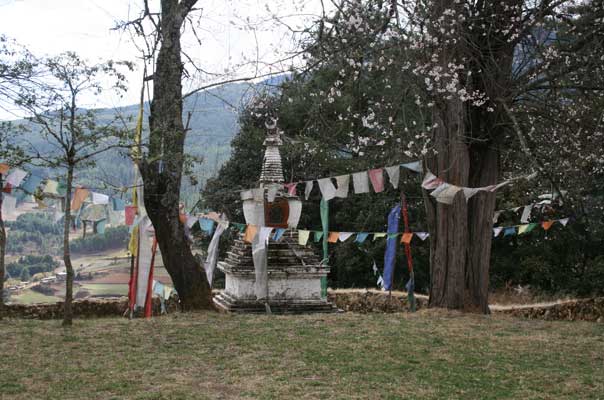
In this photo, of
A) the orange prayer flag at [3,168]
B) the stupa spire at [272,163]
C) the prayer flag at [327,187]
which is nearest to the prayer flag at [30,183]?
the orange prayer flag at [3,168]

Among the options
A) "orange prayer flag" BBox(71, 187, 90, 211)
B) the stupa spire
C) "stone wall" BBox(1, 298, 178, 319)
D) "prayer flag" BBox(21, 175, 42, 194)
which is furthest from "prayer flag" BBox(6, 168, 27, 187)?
the stupa spire

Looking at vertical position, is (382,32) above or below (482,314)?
above

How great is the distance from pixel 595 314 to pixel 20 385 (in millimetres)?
15085

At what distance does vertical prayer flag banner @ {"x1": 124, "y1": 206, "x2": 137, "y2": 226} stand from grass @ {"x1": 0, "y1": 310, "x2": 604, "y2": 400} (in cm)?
320

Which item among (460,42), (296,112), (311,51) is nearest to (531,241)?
(296,112)

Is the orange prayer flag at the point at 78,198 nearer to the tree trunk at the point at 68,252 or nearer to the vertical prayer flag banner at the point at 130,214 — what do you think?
the vertical prayer flag banner at the point at 130,214

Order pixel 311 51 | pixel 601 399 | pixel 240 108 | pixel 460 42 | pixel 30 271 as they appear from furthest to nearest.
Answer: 1. pixel 30 271
2. pixel 240 108
3. pixel 460 42
4. pixel 311 51
5. pixel 601 399

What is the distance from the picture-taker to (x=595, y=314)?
1788 centimetres

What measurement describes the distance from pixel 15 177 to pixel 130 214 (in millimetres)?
2815

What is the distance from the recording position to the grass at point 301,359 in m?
6.49

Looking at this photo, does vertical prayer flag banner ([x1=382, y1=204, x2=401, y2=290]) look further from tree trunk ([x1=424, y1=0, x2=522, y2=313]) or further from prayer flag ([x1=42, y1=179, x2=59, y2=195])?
prayer flag ([x1=42, y1=179, x2=59, y2=195])

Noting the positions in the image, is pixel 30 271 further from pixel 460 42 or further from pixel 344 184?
pixel 460 42

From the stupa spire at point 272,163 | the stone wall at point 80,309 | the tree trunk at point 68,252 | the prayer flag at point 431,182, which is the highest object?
the stupa spire at point 272,163

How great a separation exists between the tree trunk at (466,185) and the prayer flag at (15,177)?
6863mm
